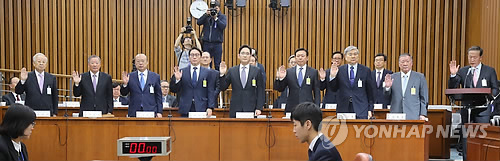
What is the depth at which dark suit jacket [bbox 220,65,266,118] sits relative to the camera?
547cm

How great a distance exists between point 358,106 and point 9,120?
3972 millimetres

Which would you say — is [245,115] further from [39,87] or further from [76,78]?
[39,87]

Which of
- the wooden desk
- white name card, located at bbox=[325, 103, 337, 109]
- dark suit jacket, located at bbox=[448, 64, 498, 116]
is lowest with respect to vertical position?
the wooden desk

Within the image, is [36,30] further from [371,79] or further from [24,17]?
[371,79]

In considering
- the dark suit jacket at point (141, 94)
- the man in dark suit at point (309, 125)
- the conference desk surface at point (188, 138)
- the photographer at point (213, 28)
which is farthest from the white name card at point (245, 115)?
the photographer at point (213, 28)

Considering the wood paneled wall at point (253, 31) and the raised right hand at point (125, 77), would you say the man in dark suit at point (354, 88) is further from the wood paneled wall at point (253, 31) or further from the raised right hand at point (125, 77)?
the wood paneled wall at point (253, 31)

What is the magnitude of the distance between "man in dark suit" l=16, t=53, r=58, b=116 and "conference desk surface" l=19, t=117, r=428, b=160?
37.1 inches

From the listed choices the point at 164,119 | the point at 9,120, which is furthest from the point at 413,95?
the point at 9,120

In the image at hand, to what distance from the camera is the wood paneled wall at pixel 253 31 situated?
9695 mm

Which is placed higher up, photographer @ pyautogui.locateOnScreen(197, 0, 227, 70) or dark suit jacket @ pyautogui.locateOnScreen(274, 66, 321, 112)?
photographer @ pyautogui.locateOnScreen(197, 0, 227, 70)

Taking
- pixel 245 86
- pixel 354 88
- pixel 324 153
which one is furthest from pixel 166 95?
pixel 324 153

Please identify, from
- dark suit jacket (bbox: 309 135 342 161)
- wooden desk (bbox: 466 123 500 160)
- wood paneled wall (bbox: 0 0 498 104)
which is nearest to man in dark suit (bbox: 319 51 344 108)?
wooden desk (bbox: 466 123 500 160)

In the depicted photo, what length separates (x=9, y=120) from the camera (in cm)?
253

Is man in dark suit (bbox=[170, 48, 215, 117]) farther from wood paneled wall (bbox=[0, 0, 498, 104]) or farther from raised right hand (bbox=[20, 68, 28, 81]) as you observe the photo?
wood paneled wall (bbox=[0, 0, 498, 104])
